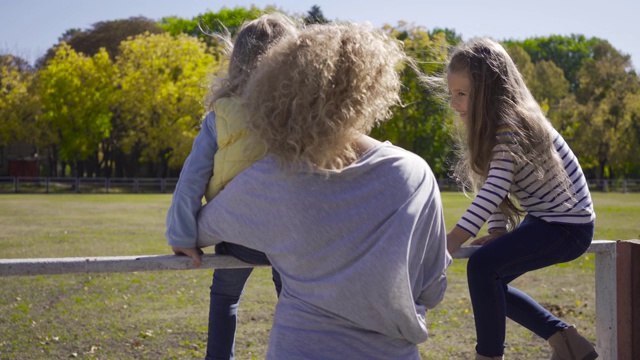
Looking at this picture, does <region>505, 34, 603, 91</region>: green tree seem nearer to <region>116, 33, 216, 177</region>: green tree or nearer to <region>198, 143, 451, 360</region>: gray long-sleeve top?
<region>116, 33, 216, 177</region>: green tree

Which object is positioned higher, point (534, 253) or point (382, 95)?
point (382, 95)

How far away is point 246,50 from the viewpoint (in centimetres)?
288

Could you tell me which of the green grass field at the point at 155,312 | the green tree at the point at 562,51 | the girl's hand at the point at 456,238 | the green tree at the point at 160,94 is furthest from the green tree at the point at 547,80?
the girl's hand at the point at 456,238

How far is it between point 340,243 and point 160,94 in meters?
48.0

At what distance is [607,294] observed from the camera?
3.52 m

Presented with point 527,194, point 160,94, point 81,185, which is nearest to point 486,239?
point 527,194

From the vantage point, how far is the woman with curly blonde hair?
7.76 ft

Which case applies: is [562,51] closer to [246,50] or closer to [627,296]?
[627,296]

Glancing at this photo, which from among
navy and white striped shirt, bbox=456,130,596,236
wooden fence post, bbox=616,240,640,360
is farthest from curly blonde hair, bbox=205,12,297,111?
wooden fence post, bbox=616,240,640,360

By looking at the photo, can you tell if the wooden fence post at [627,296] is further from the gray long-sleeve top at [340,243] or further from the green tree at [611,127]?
the green tree at [611,127]

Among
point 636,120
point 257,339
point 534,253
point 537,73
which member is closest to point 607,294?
point 534,253

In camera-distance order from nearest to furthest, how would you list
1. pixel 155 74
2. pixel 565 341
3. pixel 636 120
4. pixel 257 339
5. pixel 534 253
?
pixel 534 253 → pixel 565 341 → pixel 257 339 → pixel 155 74 → pixel 636 120

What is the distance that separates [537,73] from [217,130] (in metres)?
74.0

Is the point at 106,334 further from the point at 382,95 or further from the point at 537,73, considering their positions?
the point at 537,73
